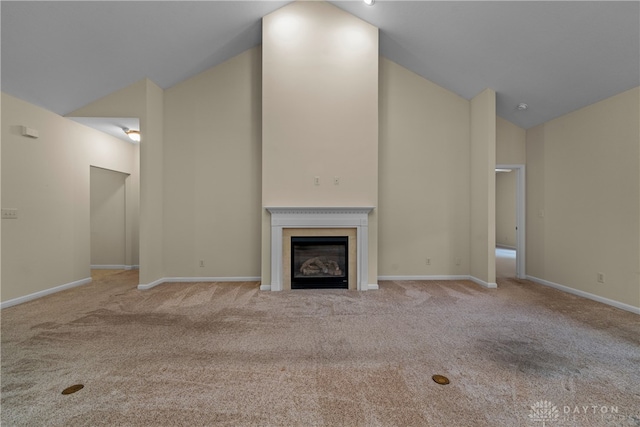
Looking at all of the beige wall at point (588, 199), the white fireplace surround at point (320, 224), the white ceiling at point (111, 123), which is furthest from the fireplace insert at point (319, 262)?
the beige wall at point (588, 199)

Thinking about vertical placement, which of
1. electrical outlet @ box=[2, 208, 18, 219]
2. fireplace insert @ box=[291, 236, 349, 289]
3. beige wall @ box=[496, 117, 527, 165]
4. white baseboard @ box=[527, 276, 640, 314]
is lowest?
white baseboard @ box=[527, 276, 640, 314]

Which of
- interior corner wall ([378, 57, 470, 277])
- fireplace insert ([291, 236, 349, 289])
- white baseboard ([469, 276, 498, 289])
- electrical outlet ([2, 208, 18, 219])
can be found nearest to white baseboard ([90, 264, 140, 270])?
electrical outlet ([2, 208, 18, 219])

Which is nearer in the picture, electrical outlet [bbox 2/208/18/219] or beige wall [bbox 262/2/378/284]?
electrical outlet [bbox 2/208/18/219]

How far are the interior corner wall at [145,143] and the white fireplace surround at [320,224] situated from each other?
1792 millimetres

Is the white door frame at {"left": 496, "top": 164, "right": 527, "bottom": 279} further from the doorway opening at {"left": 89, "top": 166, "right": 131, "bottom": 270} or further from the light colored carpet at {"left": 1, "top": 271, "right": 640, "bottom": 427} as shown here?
the doorway opening at {"left": 89, "top": 166, "right": 131, "bottom": 270}

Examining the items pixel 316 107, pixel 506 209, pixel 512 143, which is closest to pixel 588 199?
pixel 512 143

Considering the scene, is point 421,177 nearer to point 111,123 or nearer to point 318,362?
point 318,362

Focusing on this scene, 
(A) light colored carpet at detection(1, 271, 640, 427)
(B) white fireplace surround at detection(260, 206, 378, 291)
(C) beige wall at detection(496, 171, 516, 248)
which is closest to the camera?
(A) light colored carpet at detection(1, 271, 640, 427)

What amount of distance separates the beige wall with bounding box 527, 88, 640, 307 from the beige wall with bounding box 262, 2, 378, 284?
9.11 ft

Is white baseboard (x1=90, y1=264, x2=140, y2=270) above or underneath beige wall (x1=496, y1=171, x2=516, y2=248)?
underneath

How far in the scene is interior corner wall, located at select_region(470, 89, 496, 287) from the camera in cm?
410

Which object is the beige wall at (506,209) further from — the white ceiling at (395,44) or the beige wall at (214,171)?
the beige wall at (214,171)

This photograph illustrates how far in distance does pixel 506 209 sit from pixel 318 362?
9307 mm

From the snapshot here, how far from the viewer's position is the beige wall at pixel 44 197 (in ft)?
10.7
